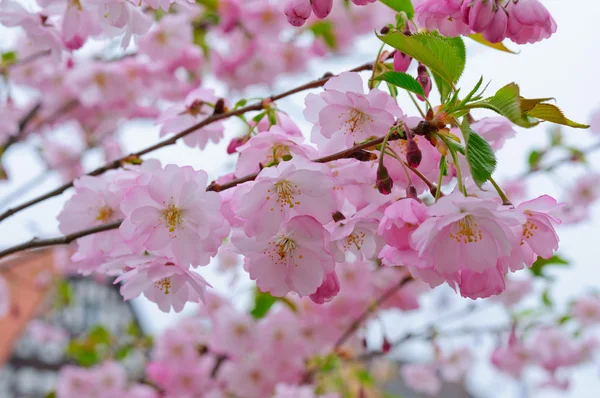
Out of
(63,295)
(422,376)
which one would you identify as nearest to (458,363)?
(422,376)

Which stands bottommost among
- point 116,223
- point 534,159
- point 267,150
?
point 534,159

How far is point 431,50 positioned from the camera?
23.6 inches

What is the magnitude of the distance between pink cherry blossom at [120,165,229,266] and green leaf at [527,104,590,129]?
37 cm

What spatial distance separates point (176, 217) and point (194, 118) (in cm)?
37

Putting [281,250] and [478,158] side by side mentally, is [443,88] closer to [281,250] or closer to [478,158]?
[478,158]

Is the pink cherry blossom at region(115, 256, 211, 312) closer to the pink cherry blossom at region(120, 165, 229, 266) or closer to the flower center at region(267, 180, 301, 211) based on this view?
the pink cherry blossom at region(120, 165, 229, 266)

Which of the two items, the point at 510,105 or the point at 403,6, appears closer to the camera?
the point at 510,105

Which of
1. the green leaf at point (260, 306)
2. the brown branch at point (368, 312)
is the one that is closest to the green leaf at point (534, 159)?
the brown branch at point (368, 312)

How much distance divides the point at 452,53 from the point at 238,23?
1.91m

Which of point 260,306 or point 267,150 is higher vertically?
point 267,150

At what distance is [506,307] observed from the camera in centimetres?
304

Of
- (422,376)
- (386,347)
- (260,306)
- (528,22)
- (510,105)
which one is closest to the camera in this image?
(510,105)

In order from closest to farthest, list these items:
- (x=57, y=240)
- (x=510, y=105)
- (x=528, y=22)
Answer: (x=510, y=105)
(x=528, y=22)
(x=57, y=240)

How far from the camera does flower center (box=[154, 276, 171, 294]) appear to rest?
2.59 feet
